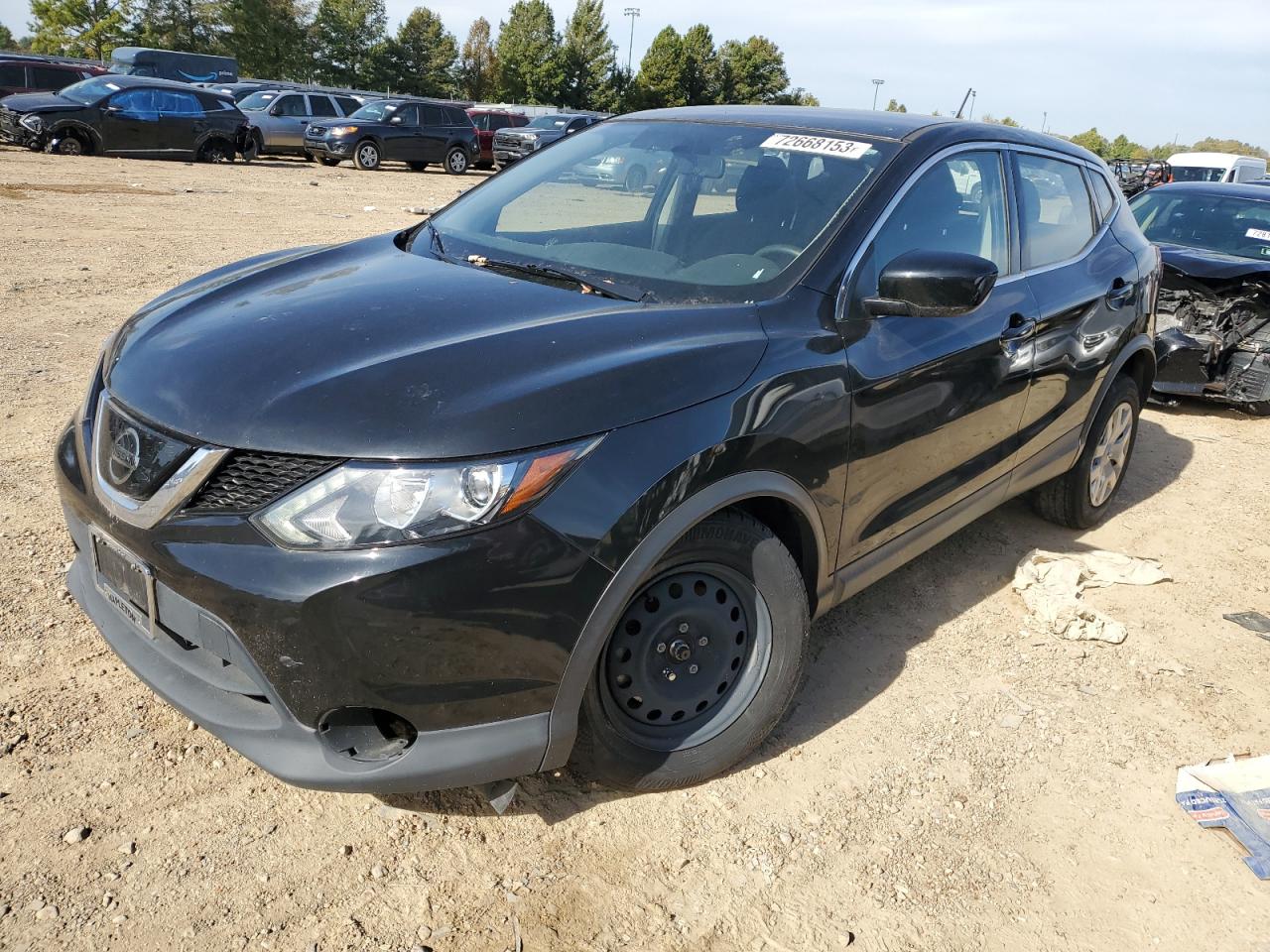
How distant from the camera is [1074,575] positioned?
4.19 meters

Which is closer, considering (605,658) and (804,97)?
(605,658)

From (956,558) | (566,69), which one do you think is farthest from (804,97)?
(956,558)

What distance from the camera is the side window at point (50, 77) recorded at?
20688 mm

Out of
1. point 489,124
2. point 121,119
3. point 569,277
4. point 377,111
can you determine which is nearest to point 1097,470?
point 569,277

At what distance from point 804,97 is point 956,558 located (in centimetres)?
8537

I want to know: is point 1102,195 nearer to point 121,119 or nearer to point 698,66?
point 121,119

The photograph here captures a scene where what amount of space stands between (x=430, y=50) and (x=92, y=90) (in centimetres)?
4987

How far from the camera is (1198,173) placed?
919 inches

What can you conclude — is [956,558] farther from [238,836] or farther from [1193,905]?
[238,836]

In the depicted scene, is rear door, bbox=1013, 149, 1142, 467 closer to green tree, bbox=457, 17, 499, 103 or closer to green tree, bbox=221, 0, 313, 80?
green tree, bbox=221, 0, 313, 80

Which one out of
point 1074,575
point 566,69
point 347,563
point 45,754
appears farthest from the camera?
point 566,69

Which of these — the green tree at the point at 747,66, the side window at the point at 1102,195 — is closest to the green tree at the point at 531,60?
the green tree at the point at 747,66

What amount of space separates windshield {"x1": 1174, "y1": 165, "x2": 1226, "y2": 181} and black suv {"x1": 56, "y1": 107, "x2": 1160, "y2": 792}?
22.8m

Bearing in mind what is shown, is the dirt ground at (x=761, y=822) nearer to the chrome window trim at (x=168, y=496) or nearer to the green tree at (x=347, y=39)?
the chrome window trim at (x=168, y=496)
